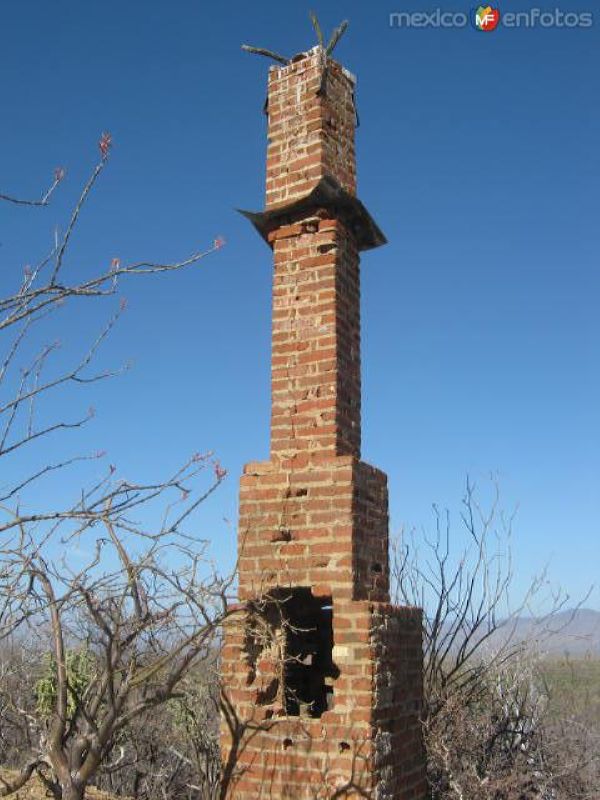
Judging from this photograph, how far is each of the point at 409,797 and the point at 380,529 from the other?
69.0 inches

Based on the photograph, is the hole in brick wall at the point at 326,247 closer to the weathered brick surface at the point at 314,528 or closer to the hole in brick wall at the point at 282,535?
the weathered brick surface at the point at 314,528

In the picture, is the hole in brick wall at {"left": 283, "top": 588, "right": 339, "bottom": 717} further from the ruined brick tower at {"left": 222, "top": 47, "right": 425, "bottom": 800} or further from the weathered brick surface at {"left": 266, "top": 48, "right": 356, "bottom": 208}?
the weathered brick surface at {"left": 266, "top": 48, "right": 356, "bottom": 208}

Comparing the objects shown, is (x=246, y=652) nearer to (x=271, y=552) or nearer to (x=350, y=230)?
(x=271, y=552)

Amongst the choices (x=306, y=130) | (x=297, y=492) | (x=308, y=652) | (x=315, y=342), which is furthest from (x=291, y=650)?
(x=306, y=130)

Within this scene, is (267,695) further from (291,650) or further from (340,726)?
(340,726)

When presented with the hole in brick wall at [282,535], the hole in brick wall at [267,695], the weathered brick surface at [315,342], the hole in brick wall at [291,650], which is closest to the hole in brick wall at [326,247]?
the weathered brick surface at [315,342]

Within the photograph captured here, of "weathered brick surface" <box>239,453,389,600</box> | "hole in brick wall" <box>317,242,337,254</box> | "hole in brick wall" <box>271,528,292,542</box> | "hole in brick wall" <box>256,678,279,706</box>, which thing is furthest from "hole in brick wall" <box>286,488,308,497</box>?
"hole in brick wall" <box>317,242,337,254</box>

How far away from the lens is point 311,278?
525cm

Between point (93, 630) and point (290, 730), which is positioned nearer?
point (290, 730)

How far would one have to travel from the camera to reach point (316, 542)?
471 cm

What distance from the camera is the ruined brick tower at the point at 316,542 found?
4.42 meters

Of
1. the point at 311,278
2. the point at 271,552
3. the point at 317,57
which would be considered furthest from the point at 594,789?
the point at 317,57

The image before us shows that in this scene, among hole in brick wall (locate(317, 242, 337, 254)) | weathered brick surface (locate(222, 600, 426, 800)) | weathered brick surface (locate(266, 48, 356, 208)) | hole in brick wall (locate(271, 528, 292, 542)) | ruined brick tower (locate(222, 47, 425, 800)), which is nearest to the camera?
weathered brick surface (locate(222, 600, 426, 800))

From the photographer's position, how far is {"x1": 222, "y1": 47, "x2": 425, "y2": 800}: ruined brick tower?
4.42 meters
